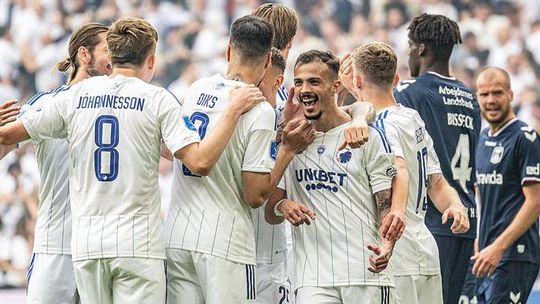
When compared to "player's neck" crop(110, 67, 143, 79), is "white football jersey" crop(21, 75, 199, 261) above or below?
below

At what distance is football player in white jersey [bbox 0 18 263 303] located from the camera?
6.09 metres

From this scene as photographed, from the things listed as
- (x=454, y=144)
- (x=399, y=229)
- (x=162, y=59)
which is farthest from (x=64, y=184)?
(x=162, y=59)

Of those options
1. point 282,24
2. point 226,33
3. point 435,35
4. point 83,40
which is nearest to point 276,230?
point 282,24

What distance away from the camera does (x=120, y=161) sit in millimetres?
6164

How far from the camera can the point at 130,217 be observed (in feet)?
20.2

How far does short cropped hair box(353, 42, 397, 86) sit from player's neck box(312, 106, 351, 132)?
1.87ft

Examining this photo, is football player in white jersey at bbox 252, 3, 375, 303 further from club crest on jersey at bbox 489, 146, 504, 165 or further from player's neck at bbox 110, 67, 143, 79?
club crest on jersey at bbox 489, 146, 504, 165

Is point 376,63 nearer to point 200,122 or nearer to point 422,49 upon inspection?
point 200,122

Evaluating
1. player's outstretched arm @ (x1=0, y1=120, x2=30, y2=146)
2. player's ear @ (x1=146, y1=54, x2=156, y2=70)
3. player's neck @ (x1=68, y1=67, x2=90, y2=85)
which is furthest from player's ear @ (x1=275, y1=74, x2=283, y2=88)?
player's outstretched arm @ (x1=0, y1=120, x2=30, y2=146)

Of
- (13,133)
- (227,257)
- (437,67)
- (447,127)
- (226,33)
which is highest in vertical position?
(226,33)

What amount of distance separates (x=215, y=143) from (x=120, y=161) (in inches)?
22.0

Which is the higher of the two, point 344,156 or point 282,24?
point 282,24

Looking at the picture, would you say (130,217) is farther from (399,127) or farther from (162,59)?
(162,59)

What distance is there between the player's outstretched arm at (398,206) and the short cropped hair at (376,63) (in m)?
0.60
